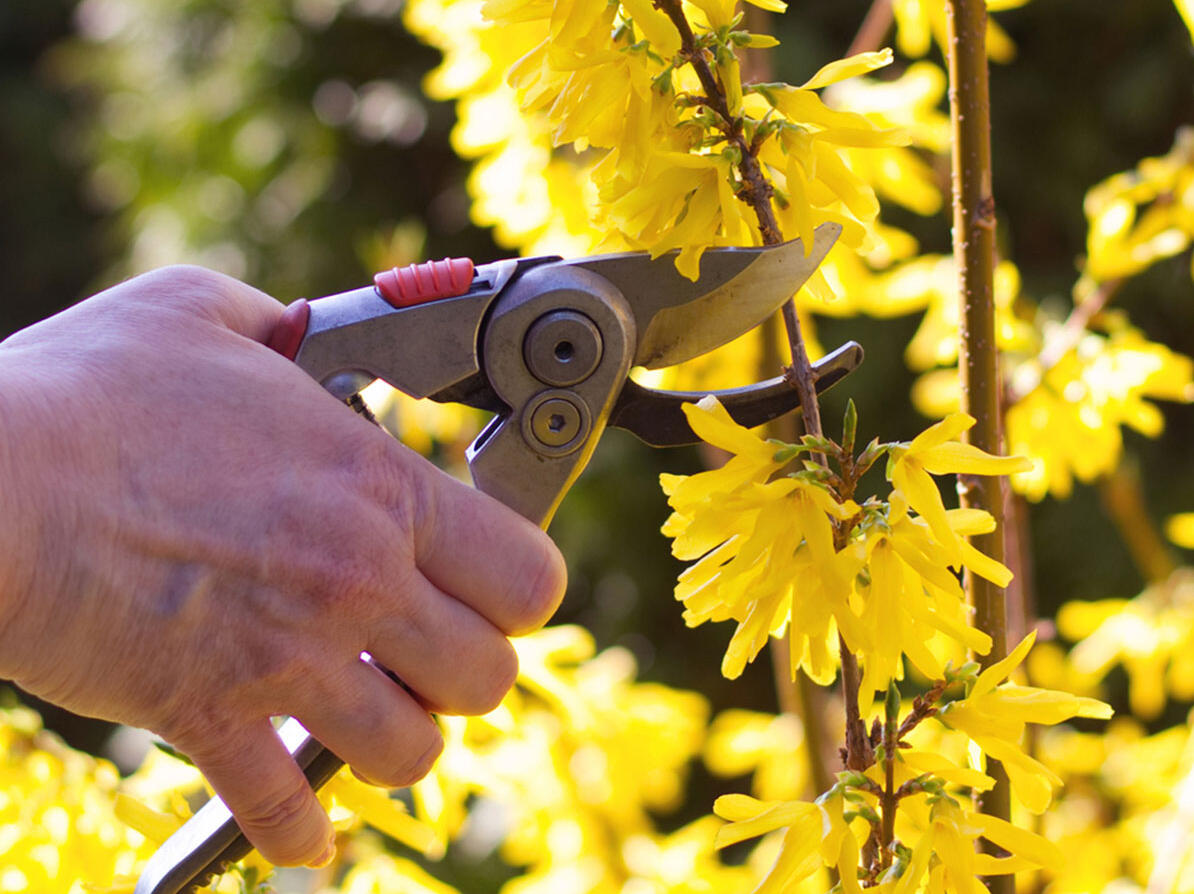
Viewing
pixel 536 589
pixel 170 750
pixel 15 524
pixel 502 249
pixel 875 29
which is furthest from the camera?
pixel 502 249

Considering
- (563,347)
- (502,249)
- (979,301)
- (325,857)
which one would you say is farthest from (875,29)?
(502,249)

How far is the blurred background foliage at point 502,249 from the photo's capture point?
2084mm

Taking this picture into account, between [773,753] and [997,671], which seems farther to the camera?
[773,753]

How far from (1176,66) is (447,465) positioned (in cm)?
147

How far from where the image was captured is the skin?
46 centimetres

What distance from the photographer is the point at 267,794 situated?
20.2 inches

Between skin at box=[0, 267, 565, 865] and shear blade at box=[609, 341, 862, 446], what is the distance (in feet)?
0.30

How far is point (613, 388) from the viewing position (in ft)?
1.86

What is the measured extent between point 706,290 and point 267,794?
323mm

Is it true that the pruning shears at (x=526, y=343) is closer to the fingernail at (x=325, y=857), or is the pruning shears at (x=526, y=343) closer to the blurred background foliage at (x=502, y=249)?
the fingernail at (x=325, y=857)

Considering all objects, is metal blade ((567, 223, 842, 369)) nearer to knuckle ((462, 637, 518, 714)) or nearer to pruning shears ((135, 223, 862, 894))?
pruning shears ((135, 223, 862, 894))

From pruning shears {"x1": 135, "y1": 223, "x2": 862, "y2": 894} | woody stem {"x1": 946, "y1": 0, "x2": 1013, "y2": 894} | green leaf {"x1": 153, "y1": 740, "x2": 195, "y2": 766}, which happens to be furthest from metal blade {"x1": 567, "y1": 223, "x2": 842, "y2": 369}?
green leaf {"x1": 153, "y1": 740, "x2": 195, "y2": 766}

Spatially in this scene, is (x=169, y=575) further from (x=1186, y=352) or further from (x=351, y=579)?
(x=1186, y=352)

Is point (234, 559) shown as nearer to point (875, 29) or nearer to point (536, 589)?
point (536, 589)
